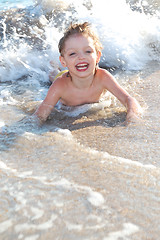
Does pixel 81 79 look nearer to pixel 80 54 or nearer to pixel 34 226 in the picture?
pixel 80 54

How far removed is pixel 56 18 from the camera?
20.6ft

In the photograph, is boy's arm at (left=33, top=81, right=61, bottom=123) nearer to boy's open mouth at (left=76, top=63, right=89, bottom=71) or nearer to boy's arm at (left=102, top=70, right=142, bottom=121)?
boy's open mouth at (left=76, top=63, right=89, bottom=71)

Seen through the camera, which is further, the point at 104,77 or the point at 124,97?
the point at 104,77

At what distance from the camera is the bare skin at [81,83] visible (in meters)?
3.05

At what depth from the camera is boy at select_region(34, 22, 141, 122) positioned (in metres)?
3.05

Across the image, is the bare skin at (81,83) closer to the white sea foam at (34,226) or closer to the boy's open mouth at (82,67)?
the boy's open mouth at (82,67)

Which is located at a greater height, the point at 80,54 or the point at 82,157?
the point at 80,54

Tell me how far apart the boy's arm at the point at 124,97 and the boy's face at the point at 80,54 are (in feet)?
0.89

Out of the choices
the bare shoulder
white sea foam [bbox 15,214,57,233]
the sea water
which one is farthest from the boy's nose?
white sea foam [bbox 15,214,57,233]

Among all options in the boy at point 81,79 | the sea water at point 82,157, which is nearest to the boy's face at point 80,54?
the boy at point 81,79

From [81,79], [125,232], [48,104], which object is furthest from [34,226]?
[81,79]

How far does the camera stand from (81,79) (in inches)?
130

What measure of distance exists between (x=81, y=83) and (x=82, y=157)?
4.61 feet

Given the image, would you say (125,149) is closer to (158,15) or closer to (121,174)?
(121,174)
